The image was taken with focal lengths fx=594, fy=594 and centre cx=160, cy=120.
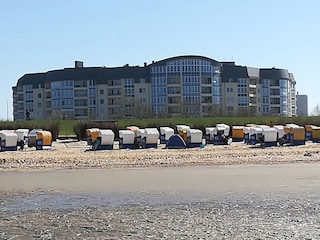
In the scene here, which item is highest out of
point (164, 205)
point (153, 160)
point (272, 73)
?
point (272, 73)

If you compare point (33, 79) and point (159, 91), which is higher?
point (33, 79)

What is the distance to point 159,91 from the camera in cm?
12581

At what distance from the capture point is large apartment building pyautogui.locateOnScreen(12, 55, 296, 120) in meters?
124

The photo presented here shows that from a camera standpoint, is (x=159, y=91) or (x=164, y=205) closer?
(x=164, y=205)

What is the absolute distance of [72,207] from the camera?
17281 mm

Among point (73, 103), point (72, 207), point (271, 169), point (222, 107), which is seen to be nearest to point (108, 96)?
point (73, 103)

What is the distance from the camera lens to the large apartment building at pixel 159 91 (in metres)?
124

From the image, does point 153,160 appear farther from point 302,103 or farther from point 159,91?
point 302,103

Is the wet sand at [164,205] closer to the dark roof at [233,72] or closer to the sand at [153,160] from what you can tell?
the sand at [153,160]

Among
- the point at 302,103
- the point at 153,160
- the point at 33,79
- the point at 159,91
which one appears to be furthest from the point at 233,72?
the point at 153,160

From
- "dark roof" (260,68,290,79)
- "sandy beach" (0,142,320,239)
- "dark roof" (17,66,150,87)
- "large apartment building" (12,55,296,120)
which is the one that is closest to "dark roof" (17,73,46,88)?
"large apartment building" (12,55,296,120)

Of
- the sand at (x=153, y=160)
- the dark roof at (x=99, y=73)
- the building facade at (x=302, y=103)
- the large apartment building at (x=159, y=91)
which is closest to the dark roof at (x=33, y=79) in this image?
the large apartment building at (x=159, y=91)

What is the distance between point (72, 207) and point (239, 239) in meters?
6.49

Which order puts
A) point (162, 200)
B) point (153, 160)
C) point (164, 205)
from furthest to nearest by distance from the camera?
1. point (153, 160)
2. point (162, 200)
3. point (164, 205)
